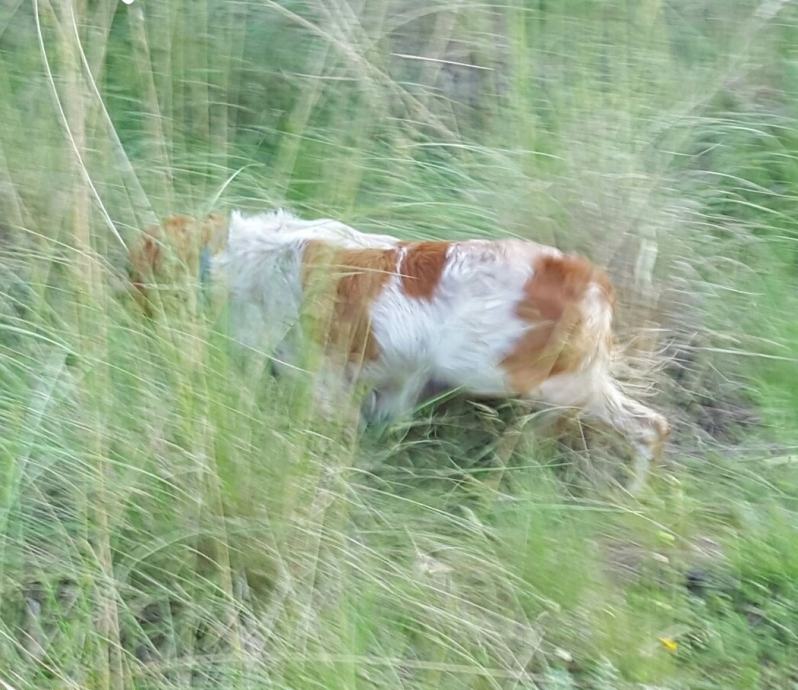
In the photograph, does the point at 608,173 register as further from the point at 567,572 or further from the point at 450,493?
the point at 567,572

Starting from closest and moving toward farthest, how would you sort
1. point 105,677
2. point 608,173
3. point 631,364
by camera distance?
1. point 105,677
2. point 631,364
3. point 608,173

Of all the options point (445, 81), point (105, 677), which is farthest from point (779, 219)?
point (105, 677)

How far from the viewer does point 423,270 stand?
3.33 meters

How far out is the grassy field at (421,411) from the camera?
2512 mm

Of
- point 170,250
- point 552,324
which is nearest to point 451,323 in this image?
point 552,324

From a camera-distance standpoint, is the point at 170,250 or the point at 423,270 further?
the point at 423,270

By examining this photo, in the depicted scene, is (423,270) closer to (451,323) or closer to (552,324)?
(451,323)

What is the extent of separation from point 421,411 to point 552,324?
0.49 meters

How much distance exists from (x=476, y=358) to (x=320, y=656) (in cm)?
120

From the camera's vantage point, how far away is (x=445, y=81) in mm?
4574

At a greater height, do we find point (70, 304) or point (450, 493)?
point (70, 304)

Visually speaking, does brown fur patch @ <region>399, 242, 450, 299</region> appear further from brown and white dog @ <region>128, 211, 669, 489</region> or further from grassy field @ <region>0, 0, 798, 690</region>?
grassy field @ <region>0, 0, 798, 690</region>

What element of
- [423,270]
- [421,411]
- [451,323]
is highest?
[423,270]

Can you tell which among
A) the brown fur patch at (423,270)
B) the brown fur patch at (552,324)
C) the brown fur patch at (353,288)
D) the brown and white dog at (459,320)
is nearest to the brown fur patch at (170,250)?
the brown and white dog at (459,320)
